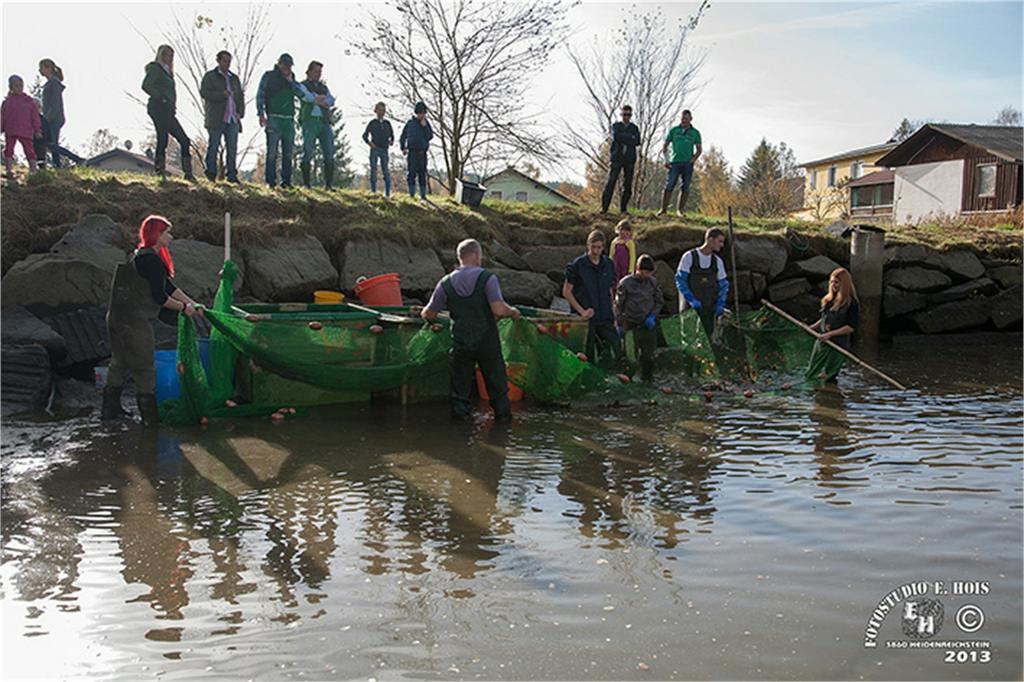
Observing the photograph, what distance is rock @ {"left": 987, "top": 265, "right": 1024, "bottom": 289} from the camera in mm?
18938

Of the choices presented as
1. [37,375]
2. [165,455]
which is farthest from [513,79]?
[165,455]

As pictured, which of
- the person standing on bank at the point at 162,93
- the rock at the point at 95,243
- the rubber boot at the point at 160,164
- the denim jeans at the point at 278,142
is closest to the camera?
the rock at the point at 95,243

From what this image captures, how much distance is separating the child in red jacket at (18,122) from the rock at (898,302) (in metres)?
15.1

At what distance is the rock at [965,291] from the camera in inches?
724

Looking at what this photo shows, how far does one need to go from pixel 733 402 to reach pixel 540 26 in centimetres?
1409

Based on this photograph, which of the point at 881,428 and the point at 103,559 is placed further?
the point at 881,428

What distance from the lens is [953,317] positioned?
58.8ft

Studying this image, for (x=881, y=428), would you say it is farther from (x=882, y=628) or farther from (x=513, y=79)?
(x=513, y=79)

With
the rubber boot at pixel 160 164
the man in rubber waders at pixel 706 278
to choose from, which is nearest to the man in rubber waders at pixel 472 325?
the man in rubber waders at pixel 706 278

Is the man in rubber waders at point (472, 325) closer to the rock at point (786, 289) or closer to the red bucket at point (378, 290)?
the red bucket at point (378, 290)

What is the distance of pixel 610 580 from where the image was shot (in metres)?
4.68

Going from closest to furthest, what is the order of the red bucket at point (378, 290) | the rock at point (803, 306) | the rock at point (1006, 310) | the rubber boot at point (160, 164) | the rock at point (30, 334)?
the rock at point (30, 334)
the red bucket at point (378, 290)
the rubber boot at point (160, 164)
the rock at point (803, 306)
the rock at point (1006, 310)

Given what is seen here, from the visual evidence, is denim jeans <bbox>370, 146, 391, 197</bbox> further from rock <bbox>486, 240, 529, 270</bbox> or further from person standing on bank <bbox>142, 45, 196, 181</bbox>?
person standing on bank <bbox>142, 45, 196, 181</bbox>

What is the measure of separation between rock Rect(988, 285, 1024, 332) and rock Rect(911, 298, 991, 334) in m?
0.16
